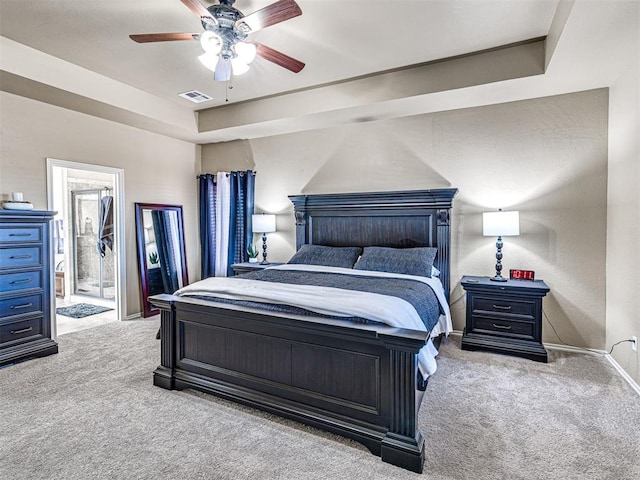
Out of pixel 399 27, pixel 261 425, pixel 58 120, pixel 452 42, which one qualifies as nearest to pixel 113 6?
pixel 58 120

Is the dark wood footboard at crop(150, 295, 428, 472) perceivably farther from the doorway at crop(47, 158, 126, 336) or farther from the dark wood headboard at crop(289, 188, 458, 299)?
the doorway at crop(47, 158, 126, 336)

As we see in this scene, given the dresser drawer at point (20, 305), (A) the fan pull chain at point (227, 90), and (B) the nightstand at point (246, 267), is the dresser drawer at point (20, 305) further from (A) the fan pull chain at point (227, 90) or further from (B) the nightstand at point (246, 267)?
(A) the fan pull chain at point (227, 90)

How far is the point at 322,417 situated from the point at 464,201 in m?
2.81

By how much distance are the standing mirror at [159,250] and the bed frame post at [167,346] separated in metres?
2.32

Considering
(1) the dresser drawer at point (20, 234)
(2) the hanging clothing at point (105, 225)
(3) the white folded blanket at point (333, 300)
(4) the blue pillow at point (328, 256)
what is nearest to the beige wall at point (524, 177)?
(4) the blue pillow at point (328, 256)

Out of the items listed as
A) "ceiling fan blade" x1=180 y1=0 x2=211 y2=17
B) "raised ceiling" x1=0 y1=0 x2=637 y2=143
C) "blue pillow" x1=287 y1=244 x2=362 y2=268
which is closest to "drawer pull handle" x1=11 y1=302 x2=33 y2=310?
"raised ceiling" x1=0 y1=0 x2=637 y2=143

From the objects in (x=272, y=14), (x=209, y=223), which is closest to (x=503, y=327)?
(x=272, y=14)

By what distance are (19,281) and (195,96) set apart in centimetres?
265

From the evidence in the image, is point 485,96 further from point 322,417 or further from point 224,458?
point 224,458

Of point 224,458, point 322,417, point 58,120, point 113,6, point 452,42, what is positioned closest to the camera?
point 224,458

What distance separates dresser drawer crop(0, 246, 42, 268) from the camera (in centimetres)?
307

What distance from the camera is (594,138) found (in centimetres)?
332

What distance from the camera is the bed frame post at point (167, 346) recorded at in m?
2.62

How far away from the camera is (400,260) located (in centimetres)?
361
